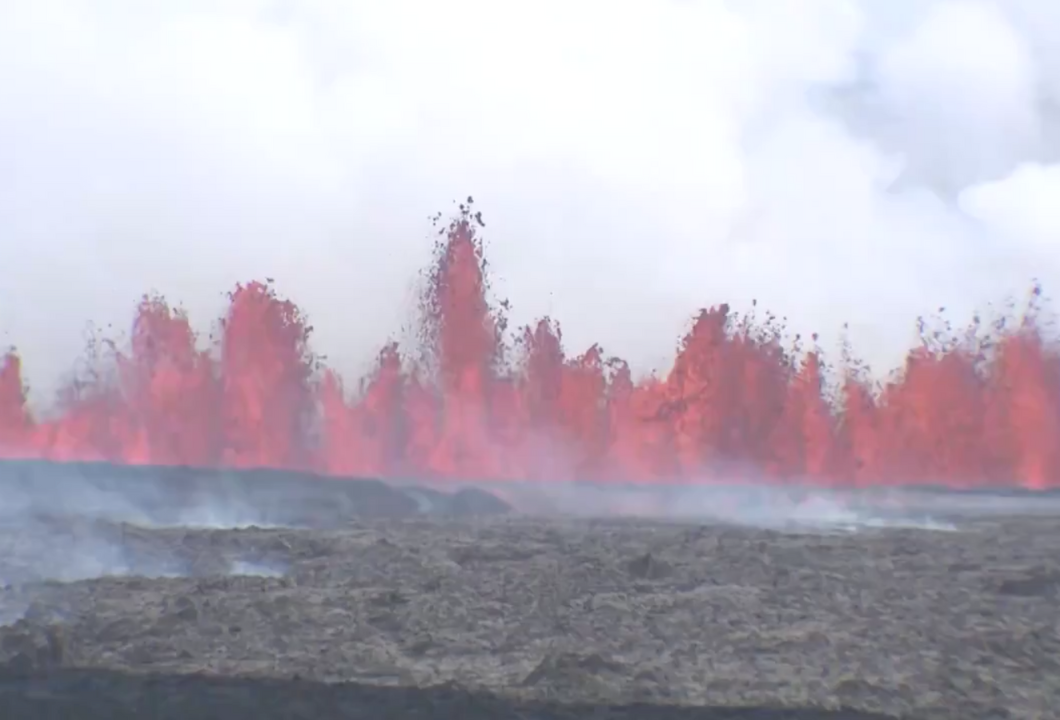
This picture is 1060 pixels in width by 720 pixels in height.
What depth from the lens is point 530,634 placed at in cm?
Answer: 990

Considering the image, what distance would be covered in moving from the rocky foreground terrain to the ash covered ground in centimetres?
3

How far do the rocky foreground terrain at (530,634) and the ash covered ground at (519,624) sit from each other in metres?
0.03

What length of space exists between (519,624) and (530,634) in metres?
0.28

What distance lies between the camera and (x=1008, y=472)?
132ft

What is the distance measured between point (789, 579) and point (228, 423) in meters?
38.1

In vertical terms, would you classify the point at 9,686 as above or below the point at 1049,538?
below

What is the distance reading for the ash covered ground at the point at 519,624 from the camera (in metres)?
8.18

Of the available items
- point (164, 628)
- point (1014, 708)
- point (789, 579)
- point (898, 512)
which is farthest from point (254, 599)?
point (898, 512)

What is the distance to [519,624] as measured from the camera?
1016 cm

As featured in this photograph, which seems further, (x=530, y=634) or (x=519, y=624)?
(x=519, y=624)

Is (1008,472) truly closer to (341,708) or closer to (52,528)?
(52,528)

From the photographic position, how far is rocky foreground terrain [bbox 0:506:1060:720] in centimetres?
812

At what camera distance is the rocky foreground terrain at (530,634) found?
26.7 ft

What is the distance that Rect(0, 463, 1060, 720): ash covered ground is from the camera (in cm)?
818
